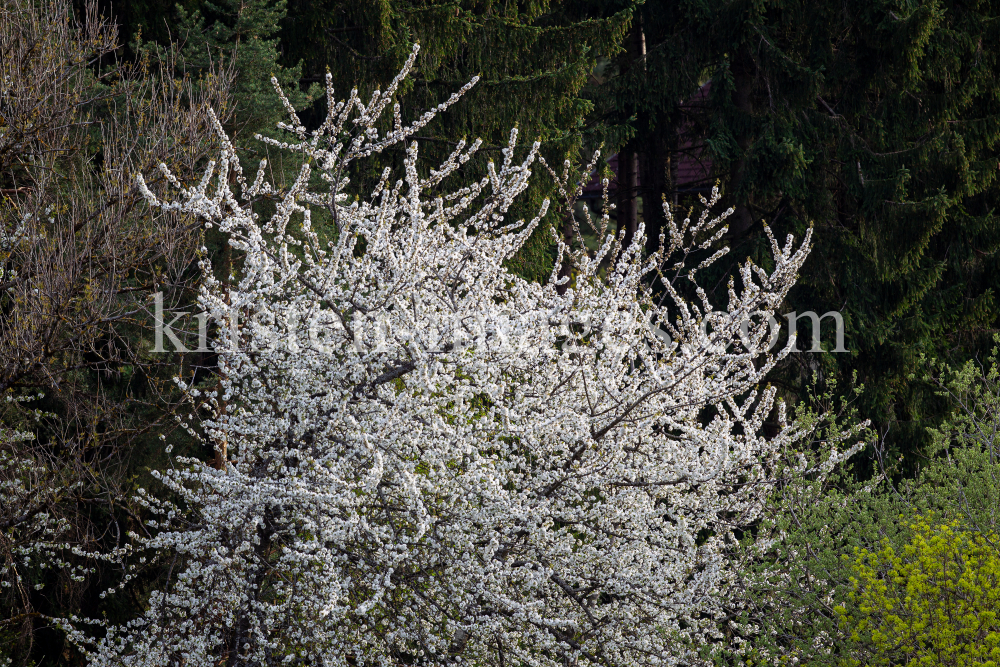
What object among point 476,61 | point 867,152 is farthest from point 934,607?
point 476,61

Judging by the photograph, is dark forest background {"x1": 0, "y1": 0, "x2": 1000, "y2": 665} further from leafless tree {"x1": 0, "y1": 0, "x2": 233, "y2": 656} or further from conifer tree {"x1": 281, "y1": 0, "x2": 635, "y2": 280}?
leafless tree {"x1": 0, "y1": 0, "x2": 233, "y2": 656}

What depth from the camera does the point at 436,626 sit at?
484 centimetres

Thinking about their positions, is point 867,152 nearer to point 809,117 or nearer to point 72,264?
point 809,117

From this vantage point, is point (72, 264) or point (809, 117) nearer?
point (72, 264)

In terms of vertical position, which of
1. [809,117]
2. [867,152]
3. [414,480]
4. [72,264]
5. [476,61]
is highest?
[476,61]

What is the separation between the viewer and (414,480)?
4387mm

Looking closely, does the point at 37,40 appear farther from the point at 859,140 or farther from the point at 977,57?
the point at 977,57

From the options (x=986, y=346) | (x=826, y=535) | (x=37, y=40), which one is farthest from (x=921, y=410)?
(x=37, y=40)

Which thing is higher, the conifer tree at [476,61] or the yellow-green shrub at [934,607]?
the conifer tree at [476,61]

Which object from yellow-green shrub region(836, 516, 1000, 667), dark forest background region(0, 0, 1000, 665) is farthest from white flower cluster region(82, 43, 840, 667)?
dark forest background region(0, 0, 1000, 665)

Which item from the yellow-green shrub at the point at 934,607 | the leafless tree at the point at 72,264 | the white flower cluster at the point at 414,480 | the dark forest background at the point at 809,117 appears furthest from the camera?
the dark forest background at the point at 809,117

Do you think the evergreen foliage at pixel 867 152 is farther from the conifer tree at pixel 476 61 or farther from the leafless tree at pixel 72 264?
the leafless tree at pixel 72 264

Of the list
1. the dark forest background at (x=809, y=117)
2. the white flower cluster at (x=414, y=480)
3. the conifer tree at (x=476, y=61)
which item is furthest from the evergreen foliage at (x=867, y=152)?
the white flower cluster at (x=414, y=480)

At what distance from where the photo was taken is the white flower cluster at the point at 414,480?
4.61m
